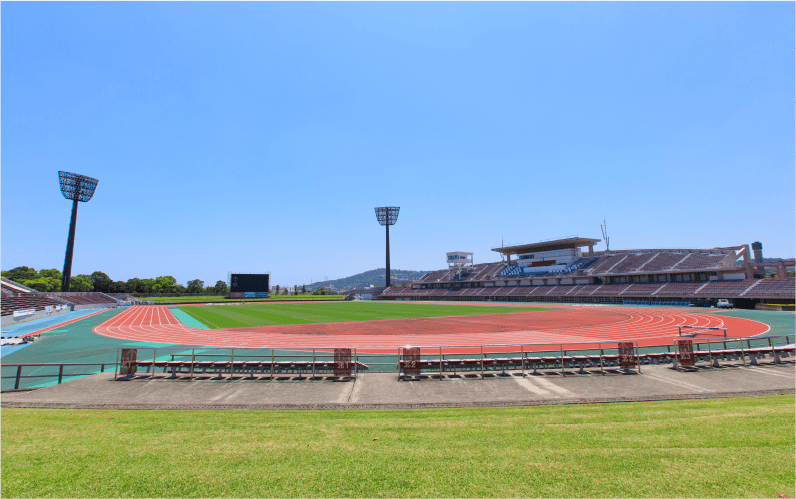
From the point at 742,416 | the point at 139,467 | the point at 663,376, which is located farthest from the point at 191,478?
the point at 663,376

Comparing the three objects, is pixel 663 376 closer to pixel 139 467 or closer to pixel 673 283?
pixel 139 467

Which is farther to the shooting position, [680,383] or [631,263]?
[631,263]

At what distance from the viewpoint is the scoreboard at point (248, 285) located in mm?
100312

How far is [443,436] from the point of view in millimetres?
6094

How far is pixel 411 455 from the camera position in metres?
5.22

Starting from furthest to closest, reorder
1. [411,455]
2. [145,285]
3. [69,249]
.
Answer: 1. [145,285]
2. [69,249]
3. [411,455]

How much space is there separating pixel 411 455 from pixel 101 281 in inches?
6685

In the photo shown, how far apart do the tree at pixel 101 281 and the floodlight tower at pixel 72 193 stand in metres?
51.4

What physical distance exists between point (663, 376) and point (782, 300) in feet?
166

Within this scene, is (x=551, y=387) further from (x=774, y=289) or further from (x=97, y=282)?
(x=97, y=282)

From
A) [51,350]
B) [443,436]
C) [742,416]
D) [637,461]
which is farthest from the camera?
[51,350]

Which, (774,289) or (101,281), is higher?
(101,281)

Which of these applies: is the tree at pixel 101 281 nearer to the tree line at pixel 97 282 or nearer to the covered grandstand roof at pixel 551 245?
the tree line at pixel 97 282

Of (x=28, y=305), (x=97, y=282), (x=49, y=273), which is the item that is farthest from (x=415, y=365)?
(x=49, y=273)
